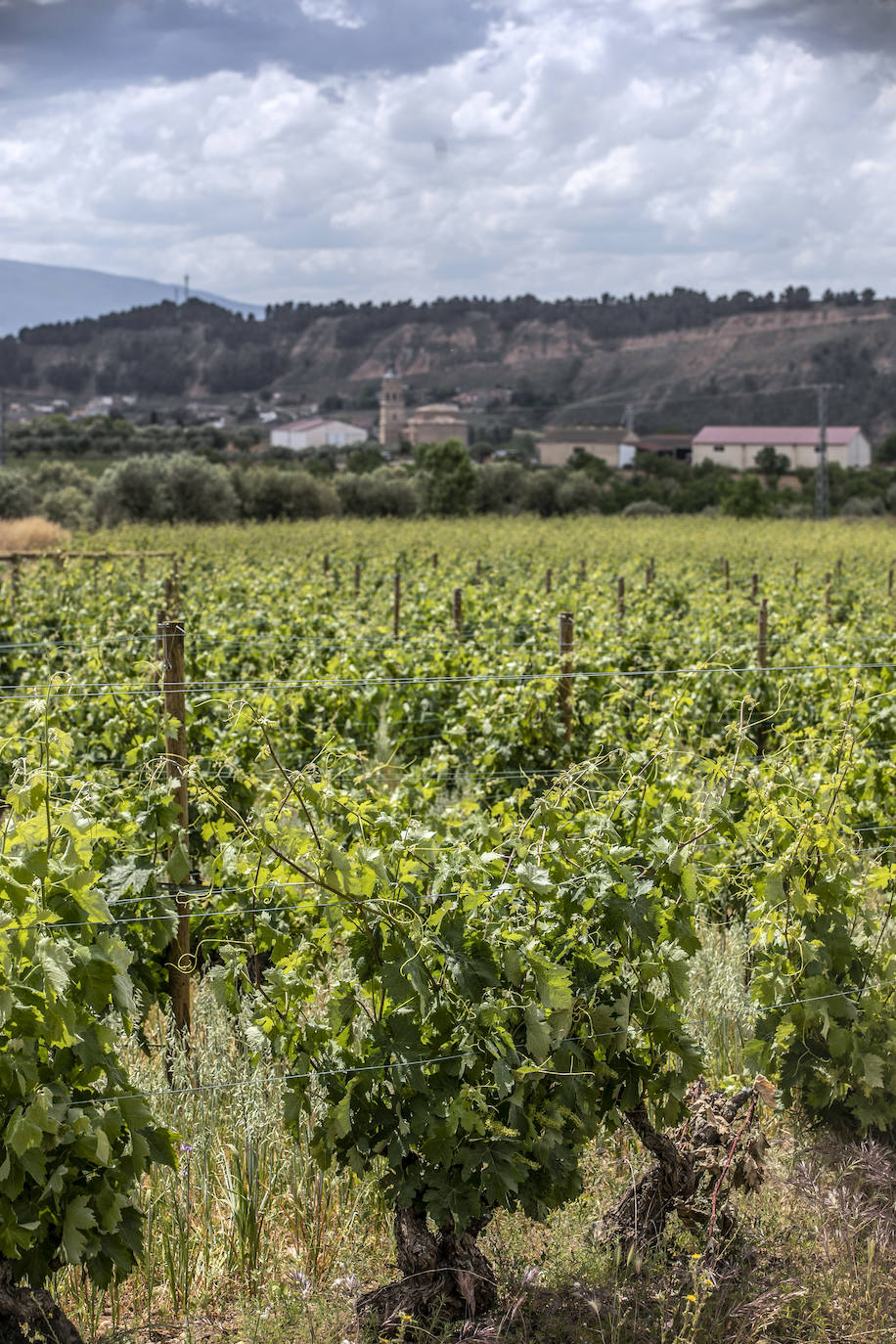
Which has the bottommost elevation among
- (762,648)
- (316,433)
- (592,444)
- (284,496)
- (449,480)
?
(762,648)

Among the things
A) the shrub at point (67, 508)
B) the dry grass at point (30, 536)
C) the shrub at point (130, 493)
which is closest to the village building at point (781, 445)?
the shrub at point (130, 493)

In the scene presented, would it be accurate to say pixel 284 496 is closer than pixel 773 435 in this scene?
Yes

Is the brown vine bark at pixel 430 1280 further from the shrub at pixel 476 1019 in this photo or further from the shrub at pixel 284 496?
the shrub at pixel 284 496

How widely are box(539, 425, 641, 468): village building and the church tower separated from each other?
28264 mm

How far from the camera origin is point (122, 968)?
2.54 meters

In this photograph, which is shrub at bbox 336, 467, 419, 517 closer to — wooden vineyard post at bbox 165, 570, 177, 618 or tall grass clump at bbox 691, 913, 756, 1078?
wooden vineyard post at bbox 165, 570, 177, 618

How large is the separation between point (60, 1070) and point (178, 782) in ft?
4.07

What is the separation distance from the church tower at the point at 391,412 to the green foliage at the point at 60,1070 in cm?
12150

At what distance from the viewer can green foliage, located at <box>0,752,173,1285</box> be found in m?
2.34

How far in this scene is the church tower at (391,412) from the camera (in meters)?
123

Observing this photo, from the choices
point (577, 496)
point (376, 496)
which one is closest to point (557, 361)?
point (577, 496)

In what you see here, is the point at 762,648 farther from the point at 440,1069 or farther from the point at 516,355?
the point at 516,355

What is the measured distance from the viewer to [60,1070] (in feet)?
8.20

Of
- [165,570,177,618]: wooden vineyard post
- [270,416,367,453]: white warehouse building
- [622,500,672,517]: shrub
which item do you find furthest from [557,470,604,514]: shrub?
[270,416,367,453]: white warehouse building
